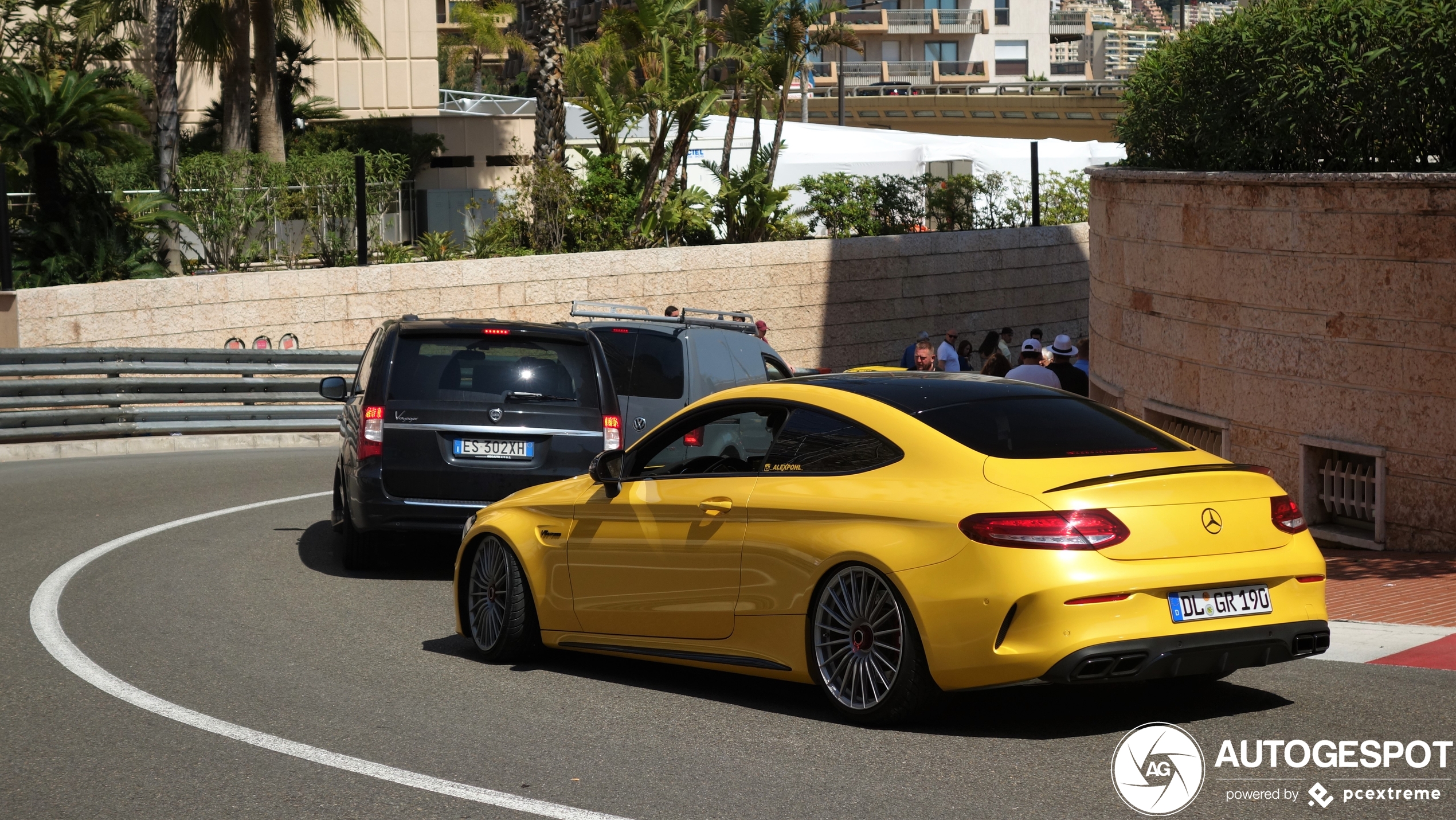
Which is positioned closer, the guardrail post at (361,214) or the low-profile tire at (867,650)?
the low-profile tire at (867,650)

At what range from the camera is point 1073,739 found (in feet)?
20.9

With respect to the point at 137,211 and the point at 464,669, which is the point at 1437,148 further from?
the point at 137,211

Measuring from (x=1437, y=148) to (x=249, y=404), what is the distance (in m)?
15.1

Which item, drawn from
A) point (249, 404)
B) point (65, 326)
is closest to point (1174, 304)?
point (249, 404)

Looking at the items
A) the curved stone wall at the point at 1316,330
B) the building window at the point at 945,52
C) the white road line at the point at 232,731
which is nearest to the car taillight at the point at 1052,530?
the white road line at the point at 232,731

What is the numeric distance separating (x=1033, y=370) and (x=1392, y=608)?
5.67 metres

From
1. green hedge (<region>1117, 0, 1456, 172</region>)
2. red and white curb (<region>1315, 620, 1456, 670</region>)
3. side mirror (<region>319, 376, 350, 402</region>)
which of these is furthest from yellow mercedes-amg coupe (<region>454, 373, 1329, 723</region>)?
green hedge (<region>1117, 0, 1456, 172</region>)

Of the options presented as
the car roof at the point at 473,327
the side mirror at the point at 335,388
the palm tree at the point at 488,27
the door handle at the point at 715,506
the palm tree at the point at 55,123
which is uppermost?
the palm tree at the point at 488,27

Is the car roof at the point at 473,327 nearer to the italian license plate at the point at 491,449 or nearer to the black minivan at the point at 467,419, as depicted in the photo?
the black minivan at the point at 467,419

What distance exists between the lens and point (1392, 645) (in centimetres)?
824

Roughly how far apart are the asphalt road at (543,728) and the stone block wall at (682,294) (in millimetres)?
12827

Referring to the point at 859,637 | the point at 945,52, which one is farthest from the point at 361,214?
the point at 945,52

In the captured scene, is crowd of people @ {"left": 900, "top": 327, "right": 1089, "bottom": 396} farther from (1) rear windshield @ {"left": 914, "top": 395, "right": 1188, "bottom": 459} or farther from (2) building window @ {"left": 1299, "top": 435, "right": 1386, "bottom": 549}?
(1) rear windshield @ {"left": 914, "top": 395, "right": 1188, "bottom": 459}

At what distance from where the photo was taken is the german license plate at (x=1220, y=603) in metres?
6.12
